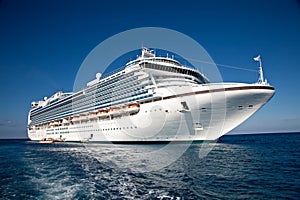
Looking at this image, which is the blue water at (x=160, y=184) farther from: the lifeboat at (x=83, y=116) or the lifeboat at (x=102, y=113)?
the lifeboat at (x=83, y=116)

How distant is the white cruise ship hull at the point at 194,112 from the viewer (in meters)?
19.3

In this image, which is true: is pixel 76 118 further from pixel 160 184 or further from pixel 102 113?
pixel 160 184

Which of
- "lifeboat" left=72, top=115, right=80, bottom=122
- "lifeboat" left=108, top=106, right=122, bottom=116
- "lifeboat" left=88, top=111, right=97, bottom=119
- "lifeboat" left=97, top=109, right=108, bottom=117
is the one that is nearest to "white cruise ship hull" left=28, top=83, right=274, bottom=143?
"lifeboat" left=108, top=106, right=122, bottom=116

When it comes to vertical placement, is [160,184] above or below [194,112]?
below

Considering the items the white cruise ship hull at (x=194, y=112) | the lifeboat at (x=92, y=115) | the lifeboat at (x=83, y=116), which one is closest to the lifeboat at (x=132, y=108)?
the white cruise ship hull at (x=194, y=112)

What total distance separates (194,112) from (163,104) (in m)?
3.81

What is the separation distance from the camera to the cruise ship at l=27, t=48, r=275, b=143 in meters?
19.7

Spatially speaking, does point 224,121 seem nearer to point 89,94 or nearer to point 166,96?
point 166,96

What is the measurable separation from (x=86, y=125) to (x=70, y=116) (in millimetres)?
7864

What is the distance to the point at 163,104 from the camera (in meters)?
22.3

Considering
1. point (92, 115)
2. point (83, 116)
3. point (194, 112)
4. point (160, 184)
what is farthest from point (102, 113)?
point (160, 184)

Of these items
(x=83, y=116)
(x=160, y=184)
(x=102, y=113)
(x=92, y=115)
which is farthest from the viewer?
(x=83, y=116)

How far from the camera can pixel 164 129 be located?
75.1 feet

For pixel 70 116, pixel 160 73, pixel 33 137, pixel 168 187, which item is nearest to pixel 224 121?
pixel 160 73
